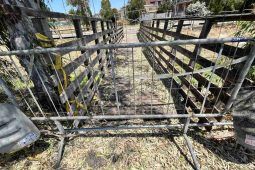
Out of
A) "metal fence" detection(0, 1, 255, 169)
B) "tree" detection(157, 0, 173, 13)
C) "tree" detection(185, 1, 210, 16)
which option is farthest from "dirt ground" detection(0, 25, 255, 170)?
"tree" detection(157, 0, 173, 13)

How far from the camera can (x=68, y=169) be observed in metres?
2.31

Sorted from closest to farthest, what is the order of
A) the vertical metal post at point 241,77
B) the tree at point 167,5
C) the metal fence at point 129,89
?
the vertical metal post at point 241,77, the metal fence at point 129,89, the tree at point 167,5

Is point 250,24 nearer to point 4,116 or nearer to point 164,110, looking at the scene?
point 164,110

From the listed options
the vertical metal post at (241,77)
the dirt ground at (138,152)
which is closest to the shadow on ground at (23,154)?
the dirt ground at (138,152)

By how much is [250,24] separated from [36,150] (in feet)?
13.7

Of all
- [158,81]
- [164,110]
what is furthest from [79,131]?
[158,81]

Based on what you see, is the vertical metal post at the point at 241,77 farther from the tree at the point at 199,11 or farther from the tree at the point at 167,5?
the tree at the point at 167,5

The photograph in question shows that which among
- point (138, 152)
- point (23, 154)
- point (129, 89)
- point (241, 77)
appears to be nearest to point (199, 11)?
point (129, 89)

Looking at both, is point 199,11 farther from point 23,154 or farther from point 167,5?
point 23,154

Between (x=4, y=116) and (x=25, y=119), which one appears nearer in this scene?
(x=4, y=116)

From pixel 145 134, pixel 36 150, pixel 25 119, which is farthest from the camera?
pixel 145 134

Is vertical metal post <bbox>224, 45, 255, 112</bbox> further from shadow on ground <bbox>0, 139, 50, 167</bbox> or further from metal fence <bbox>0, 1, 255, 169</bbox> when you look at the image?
shadow on ground <bbox>0, 139, 50, 167</bbox>

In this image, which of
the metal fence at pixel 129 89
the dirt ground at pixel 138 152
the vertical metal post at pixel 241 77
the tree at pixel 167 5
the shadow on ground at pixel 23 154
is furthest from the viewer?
the tree at pixel 167 5

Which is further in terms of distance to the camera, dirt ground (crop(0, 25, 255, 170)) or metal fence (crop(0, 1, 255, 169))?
dirt ground (crop(0, 25, 255, 170))
